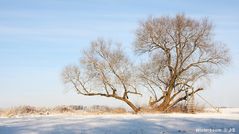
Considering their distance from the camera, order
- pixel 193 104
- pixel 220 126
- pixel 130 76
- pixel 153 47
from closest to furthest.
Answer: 1. pixel 220 126
2. pixel 193 104
3. pixel 153 47
4. pixel 130 76

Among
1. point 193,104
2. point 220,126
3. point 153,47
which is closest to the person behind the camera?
point 220,126

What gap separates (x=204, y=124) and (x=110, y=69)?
22230 mm

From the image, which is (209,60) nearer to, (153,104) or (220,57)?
→ (220,57)

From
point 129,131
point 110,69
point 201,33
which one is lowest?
point 129,131

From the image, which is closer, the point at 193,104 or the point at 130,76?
the point at 193,104

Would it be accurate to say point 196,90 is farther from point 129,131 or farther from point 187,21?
point 129,131

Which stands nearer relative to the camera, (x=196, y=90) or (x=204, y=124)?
(x=204, y=124)

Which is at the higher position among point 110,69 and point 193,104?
point 110,69

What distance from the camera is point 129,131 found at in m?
11.5

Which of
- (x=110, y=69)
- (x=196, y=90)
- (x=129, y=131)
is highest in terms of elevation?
(x=110, y=69)

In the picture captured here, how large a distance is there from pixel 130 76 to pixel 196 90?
6.32 metres

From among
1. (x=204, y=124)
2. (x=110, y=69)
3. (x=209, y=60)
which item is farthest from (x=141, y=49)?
(x=204, y=124)

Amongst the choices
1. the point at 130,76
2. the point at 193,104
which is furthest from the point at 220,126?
the point at 130,76

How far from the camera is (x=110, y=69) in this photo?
34.4 metres
